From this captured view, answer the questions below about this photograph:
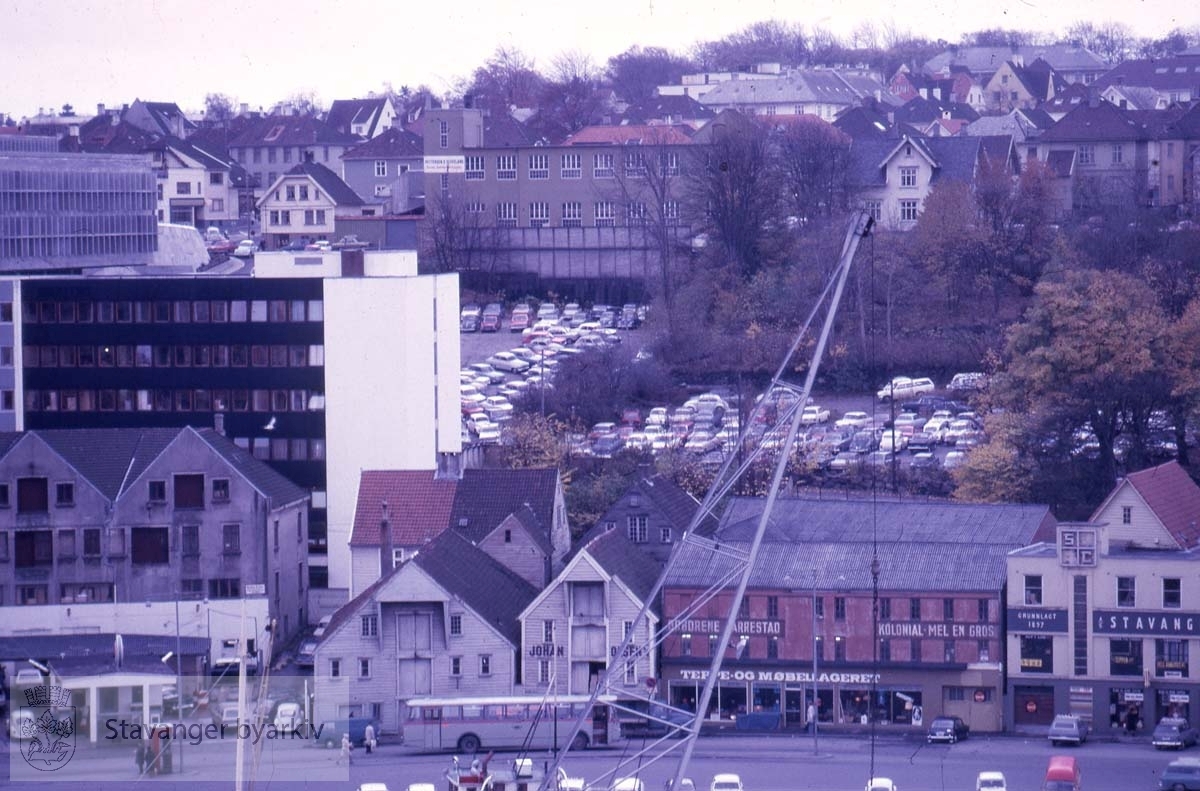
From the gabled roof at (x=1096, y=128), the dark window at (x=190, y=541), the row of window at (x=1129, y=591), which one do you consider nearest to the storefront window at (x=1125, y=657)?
the row of window at (x=1129, y=591)

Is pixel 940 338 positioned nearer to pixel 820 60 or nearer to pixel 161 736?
pixel 161 736

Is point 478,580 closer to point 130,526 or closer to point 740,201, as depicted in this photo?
point 130,526

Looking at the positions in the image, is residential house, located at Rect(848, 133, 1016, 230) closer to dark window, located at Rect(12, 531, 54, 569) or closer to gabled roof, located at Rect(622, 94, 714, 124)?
gabled roof, located at Rect(622, 94, 714, 124)

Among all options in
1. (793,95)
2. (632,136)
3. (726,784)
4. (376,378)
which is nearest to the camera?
(726,784)

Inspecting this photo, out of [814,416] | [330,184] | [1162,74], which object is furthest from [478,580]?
[1162,74]

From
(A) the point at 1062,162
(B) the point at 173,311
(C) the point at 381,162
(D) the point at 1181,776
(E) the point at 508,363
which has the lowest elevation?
(D) the point at 1181,776
